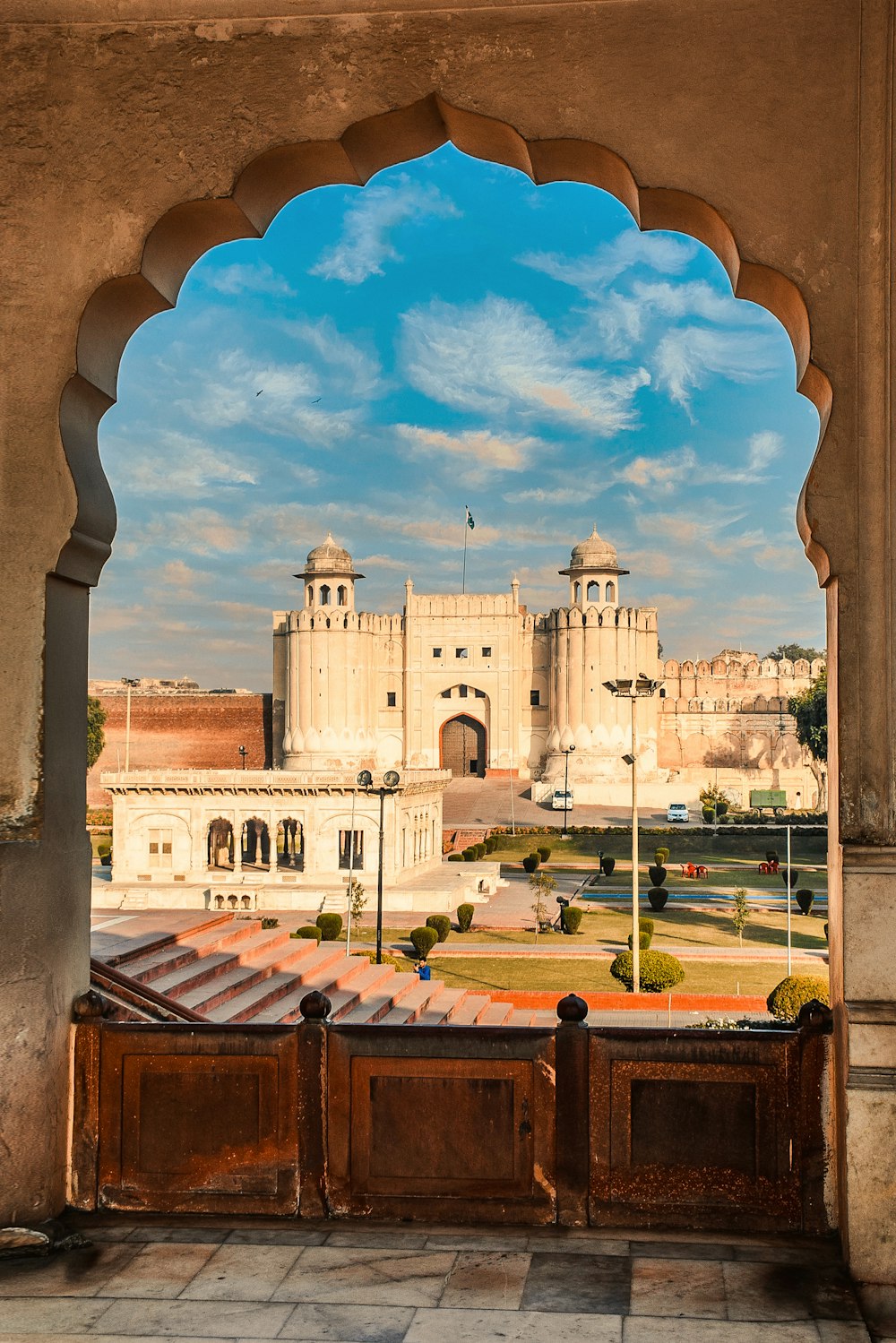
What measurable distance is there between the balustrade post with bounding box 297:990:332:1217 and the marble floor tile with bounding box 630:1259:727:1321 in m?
0.86

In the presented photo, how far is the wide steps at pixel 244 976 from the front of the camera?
7477 mm

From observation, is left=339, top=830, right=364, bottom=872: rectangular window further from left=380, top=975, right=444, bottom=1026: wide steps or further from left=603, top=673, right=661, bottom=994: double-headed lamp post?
left=380, top=975, right=444, bottom=1026: wide steps

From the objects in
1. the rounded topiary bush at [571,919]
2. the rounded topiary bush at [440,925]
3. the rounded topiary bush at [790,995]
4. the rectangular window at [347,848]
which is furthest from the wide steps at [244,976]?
the rectangular window at [347,848]

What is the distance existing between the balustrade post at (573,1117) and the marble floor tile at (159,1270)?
0.90 metres

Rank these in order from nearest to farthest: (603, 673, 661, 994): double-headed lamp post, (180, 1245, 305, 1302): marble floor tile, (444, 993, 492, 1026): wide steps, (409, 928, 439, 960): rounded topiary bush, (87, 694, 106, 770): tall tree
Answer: (180, 1245, 305, 1302): marble floor tile
(444, 993, 492, 1026): wide steps
(603, 673, 661, 994): double-headed lamp post
(409, 928, 439, 960): rounded topiary bush
(87, 694, 106, 770): tall tree

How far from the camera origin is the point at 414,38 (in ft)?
11.3

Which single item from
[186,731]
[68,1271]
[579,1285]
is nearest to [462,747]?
[186,731]

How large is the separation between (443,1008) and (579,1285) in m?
9.60

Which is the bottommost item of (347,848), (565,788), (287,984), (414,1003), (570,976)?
(570,976)

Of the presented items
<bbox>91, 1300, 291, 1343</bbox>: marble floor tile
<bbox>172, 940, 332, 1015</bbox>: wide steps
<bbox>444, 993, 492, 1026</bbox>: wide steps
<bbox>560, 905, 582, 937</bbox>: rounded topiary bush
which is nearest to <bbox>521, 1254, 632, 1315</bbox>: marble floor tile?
<bbox>91, 1300, 291, 1343</bbox>: marble floor tile

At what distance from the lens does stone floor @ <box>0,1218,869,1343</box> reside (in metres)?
2.68

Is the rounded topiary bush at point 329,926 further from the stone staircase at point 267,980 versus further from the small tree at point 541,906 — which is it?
the stone staircase at point 267,980

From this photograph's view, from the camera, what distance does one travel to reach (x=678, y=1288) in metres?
2.88

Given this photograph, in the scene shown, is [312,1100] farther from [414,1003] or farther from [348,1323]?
[414,1003]
